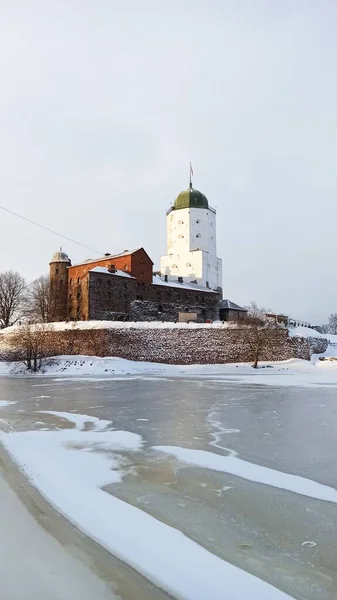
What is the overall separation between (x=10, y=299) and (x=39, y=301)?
403 centimetres

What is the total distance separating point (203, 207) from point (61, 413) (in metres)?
61.3

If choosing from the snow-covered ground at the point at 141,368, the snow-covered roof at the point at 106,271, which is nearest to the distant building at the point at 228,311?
the snow-covered roof at the point at 106,271

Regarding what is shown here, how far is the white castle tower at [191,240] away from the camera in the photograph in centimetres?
6769

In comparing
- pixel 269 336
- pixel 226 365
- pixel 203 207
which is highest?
pixel 203 207

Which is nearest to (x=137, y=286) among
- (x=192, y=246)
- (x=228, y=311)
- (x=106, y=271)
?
(x=106, y=271)

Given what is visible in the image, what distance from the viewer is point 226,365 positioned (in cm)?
3988

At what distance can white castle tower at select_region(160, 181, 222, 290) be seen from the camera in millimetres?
67688

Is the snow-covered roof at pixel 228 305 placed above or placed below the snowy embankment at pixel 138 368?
above

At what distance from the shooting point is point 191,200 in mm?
71062

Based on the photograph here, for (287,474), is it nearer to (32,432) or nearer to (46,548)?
(46,548)

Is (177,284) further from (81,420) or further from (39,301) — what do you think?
(81,420)

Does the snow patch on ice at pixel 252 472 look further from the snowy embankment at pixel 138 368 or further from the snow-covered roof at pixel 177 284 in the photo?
the snow-covered roof at pixel 177 284

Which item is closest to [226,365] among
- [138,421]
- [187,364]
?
[187,364]

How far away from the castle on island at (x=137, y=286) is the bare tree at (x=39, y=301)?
1790 millimetres
